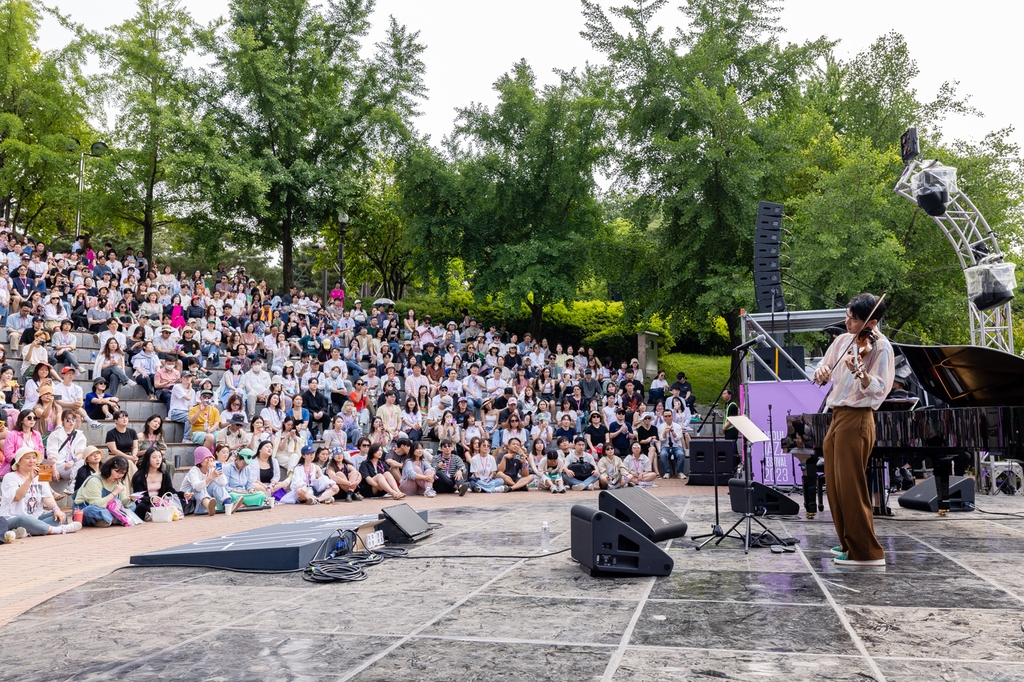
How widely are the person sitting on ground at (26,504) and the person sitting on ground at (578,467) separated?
729 centimetres

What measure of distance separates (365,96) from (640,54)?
9.82m

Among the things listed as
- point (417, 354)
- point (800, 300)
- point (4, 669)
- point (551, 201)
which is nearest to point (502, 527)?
point (4, 669)

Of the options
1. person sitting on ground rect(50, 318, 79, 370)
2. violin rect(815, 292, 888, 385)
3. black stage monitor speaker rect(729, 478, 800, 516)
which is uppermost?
person sitting on ground rect(50, 318, 79, 370)

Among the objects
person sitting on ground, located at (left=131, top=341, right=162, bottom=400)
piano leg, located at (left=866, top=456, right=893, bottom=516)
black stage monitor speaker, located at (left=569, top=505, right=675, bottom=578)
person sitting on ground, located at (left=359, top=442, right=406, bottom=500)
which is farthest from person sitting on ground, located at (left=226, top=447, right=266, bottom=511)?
piano leg, located at (left=866, top=456, right=893, bottom=516)

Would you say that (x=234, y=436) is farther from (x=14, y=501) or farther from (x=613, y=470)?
(x=613, y=470)

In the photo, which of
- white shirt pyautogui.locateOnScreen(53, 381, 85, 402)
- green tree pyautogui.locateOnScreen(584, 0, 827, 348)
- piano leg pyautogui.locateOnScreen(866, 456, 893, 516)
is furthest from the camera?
green tree pyautogui.locateOnScreen(584, 0, 827, 348)

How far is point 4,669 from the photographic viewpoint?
2990mm

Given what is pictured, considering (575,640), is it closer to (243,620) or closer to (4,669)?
(243,620)

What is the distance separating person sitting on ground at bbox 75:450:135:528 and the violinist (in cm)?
731

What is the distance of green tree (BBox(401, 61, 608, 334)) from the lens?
68.5 feet

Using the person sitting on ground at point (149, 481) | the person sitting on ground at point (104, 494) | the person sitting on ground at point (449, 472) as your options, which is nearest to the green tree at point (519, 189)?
the person sitting on ground at point (449, 472)

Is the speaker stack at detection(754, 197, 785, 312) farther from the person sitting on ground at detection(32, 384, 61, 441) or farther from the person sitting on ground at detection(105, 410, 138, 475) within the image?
the person sitting on ground at detection(32, 384, 61, 441)

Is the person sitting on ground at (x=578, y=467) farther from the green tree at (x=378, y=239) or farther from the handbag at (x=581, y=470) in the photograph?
the green tree at (x=378, y=239)

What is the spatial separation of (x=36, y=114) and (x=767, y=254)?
78.2ft
